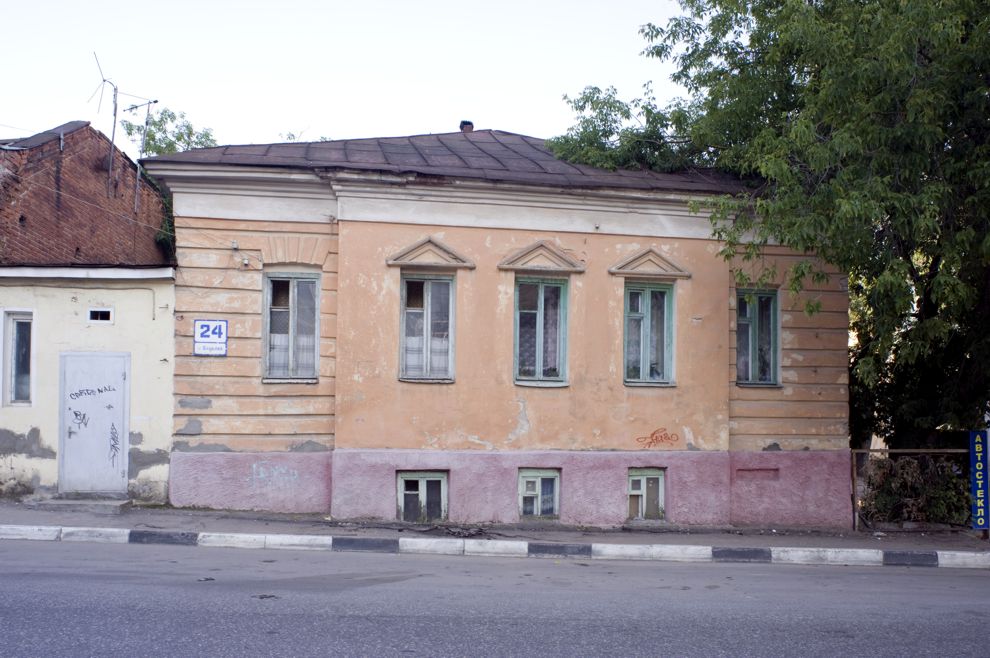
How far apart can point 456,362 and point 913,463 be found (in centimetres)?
655

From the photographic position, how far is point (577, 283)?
11.9m

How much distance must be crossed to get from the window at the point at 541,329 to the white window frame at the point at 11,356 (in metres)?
6.36

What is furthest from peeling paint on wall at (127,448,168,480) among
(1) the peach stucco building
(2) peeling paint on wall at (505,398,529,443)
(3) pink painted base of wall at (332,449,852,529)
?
(2) peeling paint on wall at (505,398,529,443)

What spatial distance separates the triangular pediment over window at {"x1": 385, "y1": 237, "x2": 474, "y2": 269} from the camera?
11.4 metres

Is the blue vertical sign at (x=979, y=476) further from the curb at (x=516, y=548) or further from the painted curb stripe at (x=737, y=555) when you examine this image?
the painted curb stripe at (x=737, y=555)

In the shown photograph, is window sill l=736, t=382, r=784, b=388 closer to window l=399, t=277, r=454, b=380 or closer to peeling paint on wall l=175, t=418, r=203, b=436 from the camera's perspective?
window l=399, t=277, r=454, b=380

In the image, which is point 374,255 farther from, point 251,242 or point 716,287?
point 716,287

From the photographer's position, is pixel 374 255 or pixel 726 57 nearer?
pixel 374 255

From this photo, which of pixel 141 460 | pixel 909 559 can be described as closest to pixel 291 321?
pixel 141 460

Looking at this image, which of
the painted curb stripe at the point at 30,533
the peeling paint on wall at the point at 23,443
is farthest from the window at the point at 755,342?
the peeling paint on wall at the point at 23,443

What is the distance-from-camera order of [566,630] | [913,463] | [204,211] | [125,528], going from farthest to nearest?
[913,463] < [204,211] < [125,528] < [566,630]

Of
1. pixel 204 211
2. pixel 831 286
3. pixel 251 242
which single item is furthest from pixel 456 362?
pixel 831 286

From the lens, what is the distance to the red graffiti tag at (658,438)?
12.0m

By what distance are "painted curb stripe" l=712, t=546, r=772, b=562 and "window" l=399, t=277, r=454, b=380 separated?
13.2 ft
